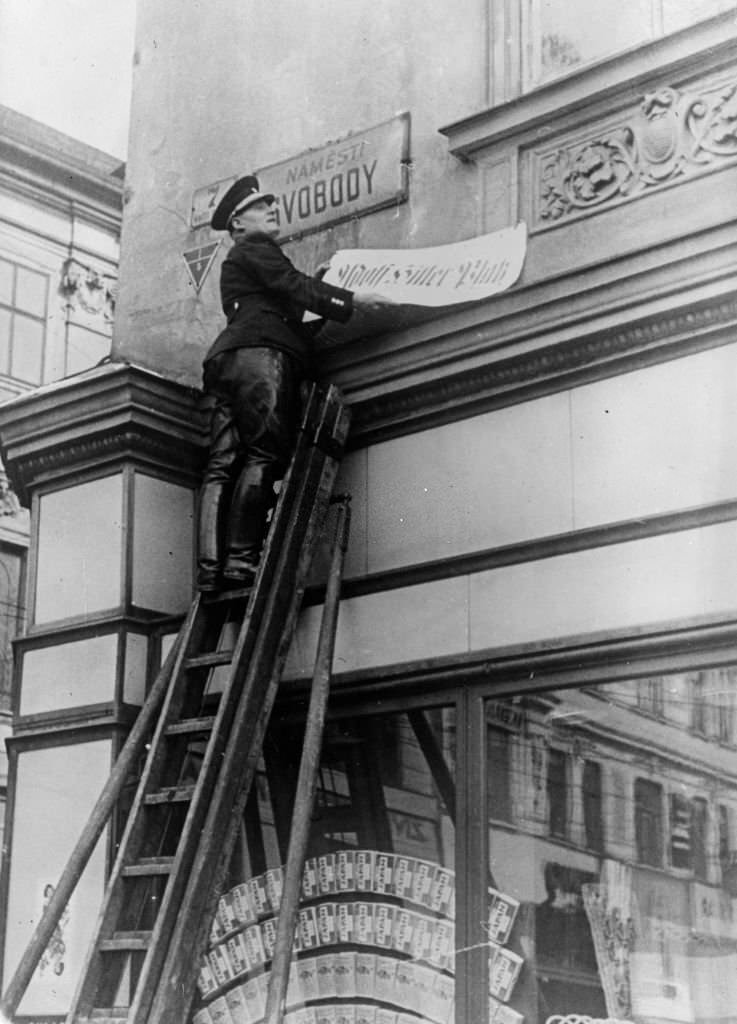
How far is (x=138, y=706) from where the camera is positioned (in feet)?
23.2

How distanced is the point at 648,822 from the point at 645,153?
2.55 meters

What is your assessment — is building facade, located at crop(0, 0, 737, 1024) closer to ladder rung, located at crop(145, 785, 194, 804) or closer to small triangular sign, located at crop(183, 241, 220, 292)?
small triangular sign, located at crop(183, 241, 220, 292)

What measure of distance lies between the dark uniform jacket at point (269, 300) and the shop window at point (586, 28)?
128cm

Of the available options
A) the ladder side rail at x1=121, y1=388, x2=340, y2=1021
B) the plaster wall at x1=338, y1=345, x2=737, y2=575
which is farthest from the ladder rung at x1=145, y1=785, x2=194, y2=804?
the plaster wall at x1=338, y1=345, x2=737, y2=575

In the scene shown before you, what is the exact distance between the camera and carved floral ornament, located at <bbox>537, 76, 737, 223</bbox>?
236 inches

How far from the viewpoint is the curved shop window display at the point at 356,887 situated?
5938 mm

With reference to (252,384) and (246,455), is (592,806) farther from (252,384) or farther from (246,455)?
(252,384)

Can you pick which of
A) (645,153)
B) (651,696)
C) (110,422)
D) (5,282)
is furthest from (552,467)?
(5,282)

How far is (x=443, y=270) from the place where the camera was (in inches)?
265

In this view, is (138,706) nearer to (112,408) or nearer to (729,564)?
(112,408)

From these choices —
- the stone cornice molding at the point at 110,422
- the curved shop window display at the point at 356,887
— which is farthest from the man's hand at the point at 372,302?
the curved shop window display at the point at 356,887

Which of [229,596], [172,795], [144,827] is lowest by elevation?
[144,827]

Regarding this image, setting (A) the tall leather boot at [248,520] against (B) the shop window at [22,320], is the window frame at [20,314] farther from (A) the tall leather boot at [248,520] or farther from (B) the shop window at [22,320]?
(A) the tall leather boot at [248,520]

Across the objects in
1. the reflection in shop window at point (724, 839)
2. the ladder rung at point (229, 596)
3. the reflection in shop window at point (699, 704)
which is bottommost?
the reflection in shop window at point (724, 839)
